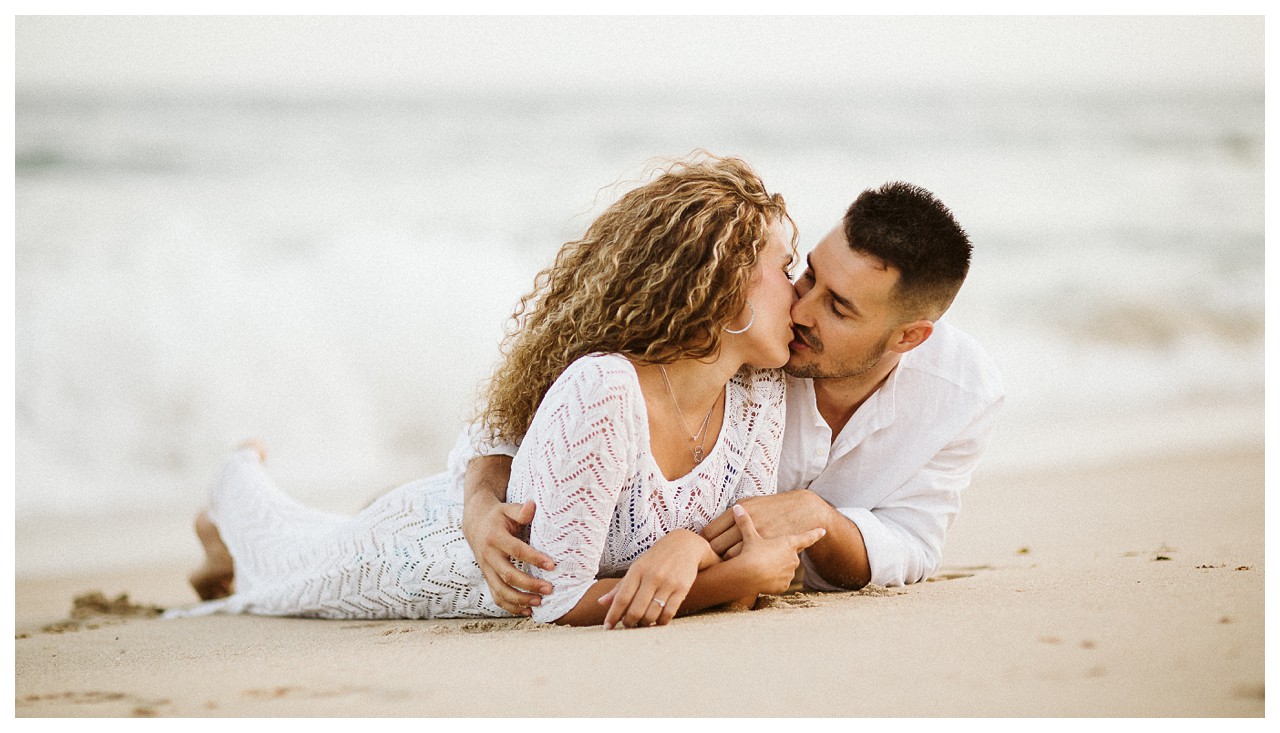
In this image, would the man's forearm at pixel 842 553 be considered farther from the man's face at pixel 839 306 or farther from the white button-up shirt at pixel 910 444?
the man's face at pixel 839 306

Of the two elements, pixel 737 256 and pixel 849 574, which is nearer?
pixel 737 256

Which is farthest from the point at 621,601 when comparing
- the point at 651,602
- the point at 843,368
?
the point at 843,368

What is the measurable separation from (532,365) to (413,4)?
1.88 metres

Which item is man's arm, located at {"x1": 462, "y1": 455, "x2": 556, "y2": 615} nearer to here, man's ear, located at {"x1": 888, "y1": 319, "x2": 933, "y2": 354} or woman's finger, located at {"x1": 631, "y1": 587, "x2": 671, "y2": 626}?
woman's finger, located at {"x1": 631, "y1": 587, "x2": 671, "y2": 626}

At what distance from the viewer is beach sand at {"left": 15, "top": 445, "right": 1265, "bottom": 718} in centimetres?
200

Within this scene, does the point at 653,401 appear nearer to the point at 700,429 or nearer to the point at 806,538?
the point at 700,429

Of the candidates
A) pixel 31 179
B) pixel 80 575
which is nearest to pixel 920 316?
pixel 80 575

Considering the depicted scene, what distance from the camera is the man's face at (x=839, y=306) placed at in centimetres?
271

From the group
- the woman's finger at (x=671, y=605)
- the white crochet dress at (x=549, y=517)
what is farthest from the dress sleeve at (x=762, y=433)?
the woman's finger at (x=671, y=605)

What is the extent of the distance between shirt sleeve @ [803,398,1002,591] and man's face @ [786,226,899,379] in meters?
0.40

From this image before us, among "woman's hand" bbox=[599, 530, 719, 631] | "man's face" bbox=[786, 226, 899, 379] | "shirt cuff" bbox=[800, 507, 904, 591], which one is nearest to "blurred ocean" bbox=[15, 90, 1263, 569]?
"man's face" bbox=[786, 226, 899, 379]

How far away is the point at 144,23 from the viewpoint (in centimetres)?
464

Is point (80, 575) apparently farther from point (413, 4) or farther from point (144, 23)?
point (413, 4)

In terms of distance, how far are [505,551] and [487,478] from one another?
39 cm
